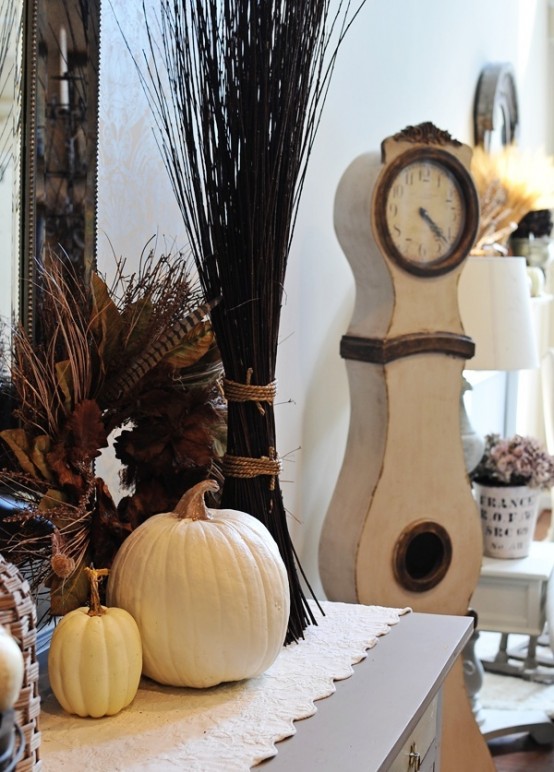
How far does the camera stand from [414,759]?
1.17 metres

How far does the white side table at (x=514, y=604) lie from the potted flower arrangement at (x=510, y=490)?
2.0 inches

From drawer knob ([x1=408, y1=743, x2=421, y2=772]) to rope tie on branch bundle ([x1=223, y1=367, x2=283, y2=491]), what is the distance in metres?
0.34

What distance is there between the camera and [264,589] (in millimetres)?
1082

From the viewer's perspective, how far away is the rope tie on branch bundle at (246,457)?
3.97ft

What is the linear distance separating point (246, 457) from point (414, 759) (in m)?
0.38

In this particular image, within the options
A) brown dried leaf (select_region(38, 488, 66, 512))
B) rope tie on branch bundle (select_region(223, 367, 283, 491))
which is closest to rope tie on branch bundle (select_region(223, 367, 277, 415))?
rope tie on branch bundle (select_region(223, 367, 283, 491))

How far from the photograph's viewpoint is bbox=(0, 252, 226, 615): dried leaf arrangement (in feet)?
3.50

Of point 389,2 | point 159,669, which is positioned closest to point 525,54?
point 389,2

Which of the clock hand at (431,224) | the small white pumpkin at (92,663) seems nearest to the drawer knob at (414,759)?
the small white pumpkin at (92,663)

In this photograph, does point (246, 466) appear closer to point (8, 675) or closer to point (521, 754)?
point (8, 675)

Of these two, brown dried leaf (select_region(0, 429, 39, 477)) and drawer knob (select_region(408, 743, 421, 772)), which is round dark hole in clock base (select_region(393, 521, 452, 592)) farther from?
brown dried leaf (select_region(0, 429, 39, 477))

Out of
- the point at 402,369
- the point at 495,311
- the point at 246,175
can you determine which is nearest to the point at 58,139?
the point at 246,175

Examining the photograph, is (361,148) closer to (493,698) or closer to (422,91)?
(422,91)

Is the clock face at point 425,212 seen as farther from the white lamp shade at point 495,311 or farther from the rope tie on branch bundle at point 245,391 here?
the rope tie on branch bundle at point 245,391
